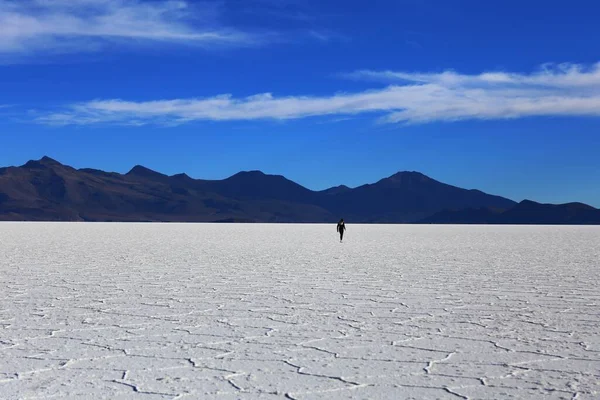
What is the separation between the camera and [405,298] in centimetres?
867

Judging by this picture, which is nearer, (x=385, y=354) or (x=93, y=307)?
(x=385, y=354)

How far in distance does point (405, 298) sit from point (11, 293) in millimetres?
4944

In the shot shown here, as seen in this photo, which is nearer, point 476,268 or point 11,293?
point 11,293

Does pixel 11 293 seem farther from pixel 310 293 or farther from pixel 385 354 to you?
pixel 385 354

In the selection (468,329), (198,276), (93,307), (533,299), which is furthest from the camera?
(198,276)

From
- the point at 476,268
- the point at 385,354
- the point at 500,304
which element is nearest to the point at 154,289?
the point at 500,304

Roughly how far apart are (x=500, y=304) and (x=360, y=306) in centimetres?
164

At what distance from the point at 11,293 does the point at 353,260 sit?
8.65 meters

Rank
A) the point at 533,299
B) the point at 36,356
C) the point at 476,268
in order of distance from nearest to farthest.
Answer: the point at 36,356 → the point at 533,299 → the point at 476,268

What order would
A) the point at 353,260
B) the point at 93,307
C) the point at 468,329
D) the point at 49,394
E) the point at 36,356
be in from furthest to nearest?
the point at 353,260 < the point at 93,307 < the point at 468,329 < the point at 36,356 < the point at 49,394

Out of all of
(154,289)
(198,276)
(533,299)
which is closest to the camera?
(533,299)

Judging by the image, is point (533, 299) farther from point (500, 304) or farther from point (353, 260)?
point (353, 260)

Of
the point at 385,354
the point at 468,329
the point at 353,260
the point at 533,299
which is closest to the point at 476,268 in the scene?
the point at 353,260

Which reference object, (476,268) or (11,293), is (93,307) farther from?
(476,268)
